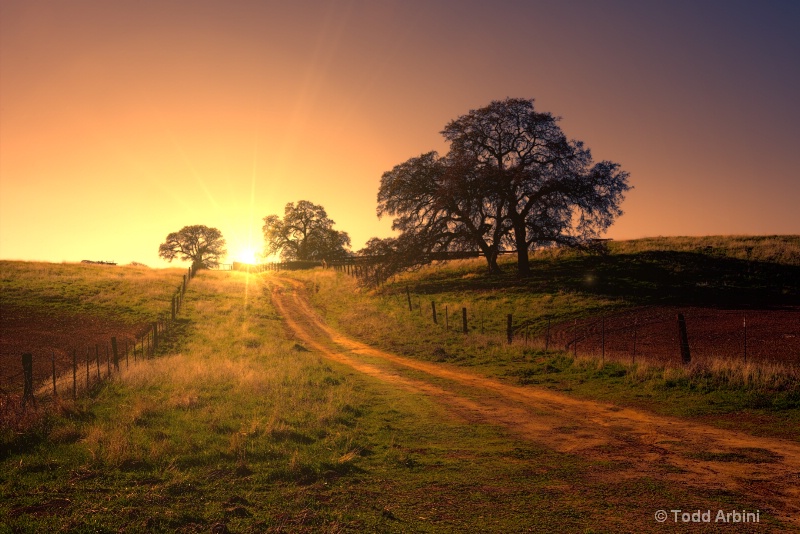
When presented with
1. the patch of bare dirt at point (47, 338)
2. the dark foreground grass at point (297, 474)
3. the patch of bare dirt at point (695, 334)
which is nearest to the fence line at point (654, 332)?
the patch of bare dirt at point (695, 334)

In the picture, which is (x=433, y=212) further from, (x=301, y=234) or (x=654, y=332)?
(x=301, y=234)

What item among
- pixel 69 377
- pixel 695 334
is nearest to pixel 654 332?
pixel 695 334

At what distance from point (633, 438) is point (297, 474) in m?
7.19

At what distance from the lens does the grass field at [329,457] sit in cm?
694

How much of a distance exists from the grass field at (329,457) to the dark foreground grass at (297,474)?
0.13 ft

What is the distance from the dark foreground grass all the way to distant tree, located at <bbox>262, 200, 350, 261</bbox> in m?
70.6

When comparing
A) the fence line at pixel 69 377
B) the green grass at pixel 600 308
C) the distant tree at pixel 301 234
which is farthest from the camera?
the distant tree at pixel 301 234

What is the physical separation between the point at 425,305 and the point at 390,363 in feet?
43.4

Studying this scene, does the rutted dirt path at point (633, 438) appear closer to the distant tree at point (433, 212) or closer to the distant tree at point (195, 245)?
the distant tree at point (433, 212)

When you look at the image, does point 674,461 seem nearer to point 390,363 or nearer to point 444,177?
point 390,363

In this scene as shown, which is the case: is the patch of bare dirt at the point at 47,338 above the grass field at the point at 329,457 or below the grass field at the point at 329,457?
above

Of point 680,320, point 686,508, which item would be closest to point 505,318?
point 680,320

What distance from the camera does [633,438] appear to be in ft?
34.3

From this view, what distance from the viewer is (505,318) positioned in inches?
1107
